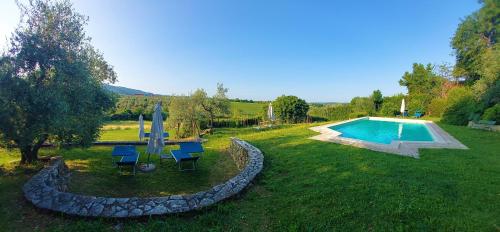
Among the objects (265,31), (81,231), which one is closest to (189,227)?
(81,231)

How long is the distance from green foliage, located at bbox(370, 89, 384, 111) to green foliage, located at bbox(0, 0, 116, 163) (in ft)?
110

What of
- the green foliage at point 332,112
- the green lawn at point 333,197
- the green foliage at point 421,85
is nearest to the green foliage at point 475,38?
the green foliage at point 421,85

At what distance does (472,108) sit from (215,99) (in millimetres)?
21744

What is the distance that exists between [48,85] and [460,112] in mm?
25464

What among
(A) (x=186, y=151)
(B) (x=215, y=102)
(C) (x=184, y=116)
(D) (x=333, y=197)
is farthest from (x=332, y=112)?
(D) (x=333, y=197)

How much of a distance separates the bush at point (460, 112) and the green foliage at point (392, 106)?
32.7ft

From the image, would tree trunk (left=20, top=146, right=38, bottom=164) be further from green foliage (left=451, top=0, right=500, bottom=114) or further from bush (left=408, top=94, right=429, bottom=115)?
green foliage (left=451, top=0, right=500, bottom=114)

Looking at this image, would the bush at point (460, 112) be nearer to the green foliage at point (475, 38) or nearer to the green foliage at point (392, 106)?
the green foliage at point (392, 106)

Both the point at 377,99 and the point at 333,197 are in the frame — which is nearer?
the point at 333,197

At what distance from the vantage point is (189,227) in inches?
155

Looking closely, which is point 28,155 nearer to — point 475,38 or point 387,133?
A: point 387,133

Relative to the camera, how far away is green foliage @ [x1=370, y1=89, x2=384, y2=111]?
3212 cm

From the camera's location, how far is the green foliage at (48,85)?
571 cm

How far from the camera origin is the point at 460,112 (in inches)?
714
